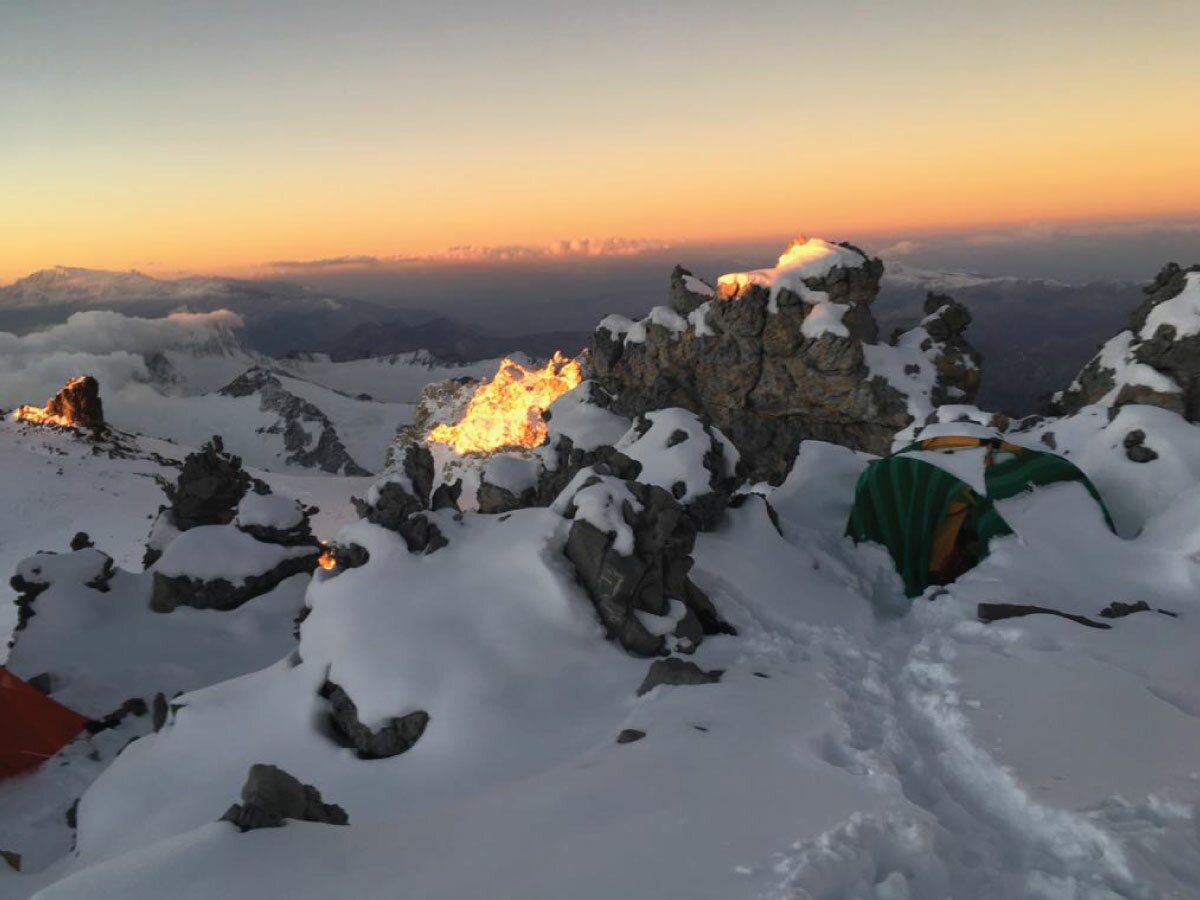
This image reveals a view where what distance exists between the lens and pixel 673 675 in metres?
10.6

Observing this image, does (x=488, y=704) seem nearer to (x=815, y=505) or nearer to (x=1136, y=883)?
(x=1136, y=883)

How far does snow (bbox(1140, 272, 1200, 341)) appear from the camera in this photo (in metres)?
26.3

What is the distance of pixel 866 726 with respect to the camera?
30.9 feet

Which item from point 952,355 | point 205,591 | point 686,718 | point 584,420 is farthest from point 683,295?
point 686,718

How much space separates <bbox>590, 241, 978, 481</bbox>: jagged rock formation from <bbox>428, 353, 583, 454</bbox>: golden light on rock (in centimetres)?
2500

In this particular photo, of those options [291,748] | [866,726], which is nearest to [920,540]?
[866,726]

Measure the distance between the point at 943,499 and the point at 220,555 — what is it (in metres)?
21.2

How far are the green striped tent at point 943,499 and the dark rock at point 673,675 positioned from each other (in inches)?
306

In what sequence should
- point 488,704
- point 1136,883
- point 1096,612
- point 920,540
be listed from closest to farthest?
point 1136,883
point 488,704
point 1096,612
point 920,540

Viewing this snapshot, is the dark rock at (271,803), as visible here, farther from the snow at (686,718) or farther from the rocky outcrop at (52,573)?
the rocky outcrop at (52,573)

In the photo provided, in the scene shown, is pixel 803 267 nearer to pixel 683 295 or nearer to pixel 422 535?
pixel 683 295

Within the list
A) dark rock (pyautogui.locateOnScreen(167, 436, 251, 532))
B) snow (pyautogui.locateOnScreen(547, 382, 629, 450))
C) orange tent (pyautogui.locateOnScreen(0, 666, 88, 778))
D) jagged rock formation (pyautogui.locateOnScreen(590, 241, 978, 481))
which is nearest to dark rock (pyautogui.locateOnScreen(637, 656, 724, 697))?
orange tent (pyautogui.locateOnScreen(0, 666, 88, 778))

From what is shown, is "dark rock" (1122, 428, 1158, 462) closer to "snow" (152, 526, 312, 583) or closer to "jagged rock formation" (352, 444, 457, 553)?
"jagged rock formation" (352, 444, 457, 553)

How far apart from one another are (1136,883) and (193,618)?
2211 centimetres
